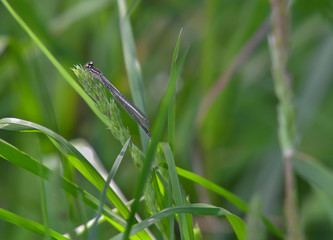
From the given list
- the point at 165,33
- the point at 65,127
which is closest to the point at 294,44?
the point at 165,33

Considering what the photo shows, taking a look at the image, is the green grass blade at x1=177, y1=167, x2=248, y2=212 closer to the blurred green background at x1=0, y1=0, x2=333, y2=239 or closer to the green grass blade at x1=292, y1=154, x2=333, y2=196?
the green grass blade at x1=292, y1=154, x2=333, y2=196

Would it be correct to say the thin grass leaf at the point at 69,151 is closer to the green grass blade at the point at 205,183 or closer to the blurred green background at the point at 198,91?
the green grass blade at the point at 205,183

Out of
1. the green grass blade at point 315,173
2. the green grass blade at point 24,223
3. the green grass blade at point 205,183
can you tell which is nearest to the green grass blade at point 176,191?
the green grass blade at point 205,183

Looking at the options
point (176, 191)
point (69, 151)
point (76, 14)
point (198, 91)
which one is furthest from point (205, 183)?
point (76, 14)

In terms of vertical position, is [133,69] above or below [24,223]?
above

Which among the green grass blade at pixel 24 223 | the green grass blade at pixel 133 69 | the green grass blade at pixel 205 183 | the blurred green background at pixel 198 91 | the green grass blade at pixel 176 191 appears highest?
the blurred green background at pixel 198 91

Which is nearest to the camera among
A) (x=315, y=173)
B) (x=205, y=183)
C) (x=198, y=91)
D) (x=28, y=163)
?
(x=28, y=163)

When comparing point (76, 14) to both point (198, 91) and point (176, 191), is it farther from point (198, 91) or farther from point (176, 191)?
point (176, 191)
